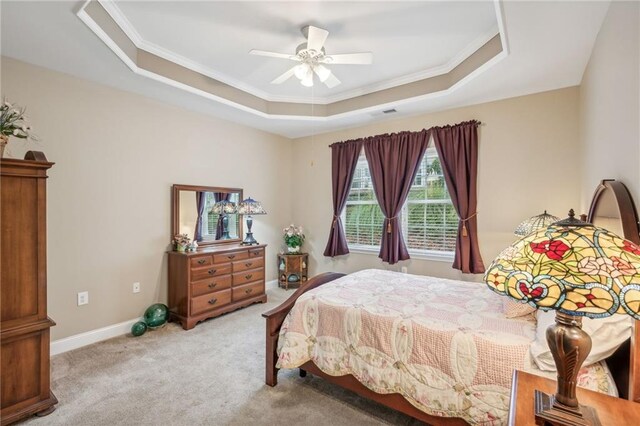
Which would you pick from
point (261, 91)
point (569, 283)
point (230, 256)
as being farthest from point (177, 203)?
point (569, 283)

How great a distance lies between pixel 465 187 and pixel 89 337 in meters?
4.59

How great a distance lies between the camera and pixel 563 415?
97 centimetres

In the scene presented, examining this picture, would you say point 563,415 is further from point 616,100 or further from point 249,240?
point 249,240

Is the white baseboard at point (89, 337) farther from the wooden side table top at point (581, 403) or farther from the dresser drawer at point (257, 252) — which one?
the wooden side table top at point (581, 403)

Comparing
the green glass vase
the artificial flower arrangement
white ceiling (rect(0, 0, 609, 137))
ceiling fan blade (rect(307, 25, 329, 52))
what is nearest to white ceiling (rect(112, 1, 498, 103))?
white ceiling (rect(0, 0, 609, 137))

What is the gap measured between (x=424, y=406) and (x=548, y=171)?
2.98 meters

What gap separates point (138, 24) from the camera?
2529mm

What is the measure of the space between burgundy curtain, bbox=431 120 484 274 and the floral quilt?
111 centimetres

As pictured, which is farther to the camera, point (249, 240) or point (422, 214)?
point (249, 240)

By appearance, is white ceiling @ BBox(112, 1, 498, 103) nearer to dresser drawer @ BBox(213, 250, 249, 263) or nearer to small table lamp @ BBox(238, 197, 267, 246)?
small table lamp @ BBox(238, 197, 267, 246)

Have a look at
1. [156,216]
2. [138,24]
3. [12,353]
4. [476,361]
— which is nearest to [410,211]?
[476,361]

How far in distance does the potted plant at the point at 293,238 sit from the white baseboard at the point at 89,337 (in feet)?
7.91

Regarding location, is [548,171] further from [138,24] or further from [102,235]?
[102,235]

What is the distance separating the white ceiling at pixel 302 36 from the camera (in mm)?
2318
